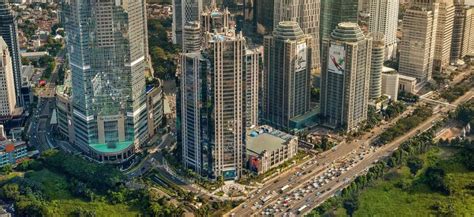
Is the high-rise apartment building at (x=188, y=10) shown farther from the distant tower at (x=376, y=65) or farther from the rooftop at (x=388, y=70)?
the rooftop at (x=388, y=70)

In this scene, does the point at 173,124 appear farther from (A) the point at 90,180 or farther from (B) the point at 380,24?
(B) the point at 380,24

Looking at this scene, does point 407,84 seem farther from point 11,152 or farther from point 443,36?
point 11,152

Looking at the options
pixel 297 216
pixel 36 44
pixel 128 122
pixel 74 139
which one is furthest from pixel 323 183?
pixel 36 44

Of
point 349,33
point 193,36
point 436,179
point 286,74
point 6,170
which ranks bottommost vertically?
point 6,170

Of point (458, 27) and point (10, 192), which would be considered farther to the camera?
point (458, 27)

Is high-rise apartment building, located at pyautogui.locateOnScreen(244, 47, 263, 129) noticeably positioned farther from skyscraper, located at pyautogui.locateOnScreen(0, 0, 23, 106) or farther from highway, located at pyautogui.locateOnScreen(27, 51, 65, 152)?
skyscraper, located at pyautogui.locateOnScreen(0, 0, 23, 106)

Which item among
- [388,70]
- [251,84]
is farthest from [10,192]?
[388,70]
